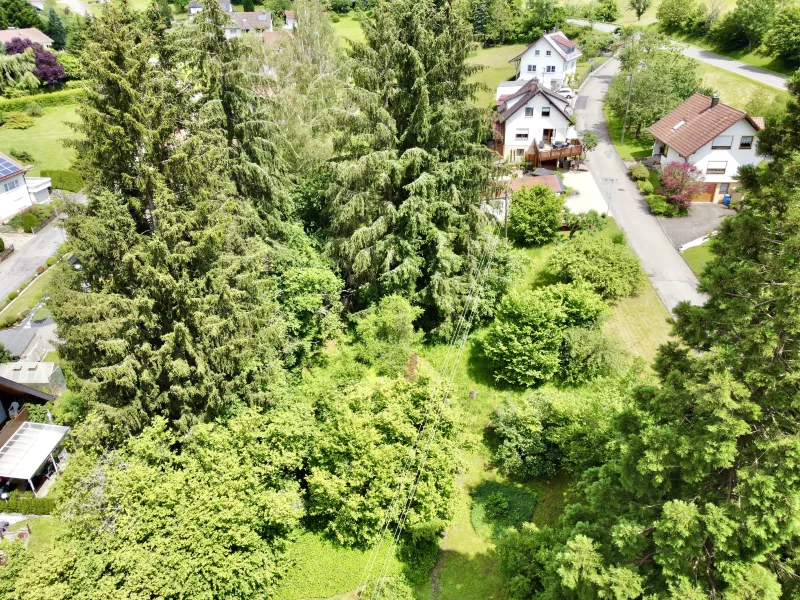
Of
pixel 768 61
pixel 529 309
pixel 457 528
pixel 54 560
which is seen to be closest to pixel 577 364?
pixel 529 309

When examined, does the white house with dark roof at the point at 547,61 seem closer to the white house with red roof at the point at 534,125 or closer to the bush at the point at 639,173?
the white house with red roof at the point at 534,125

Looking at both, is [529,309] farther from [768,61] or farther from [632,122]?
[768,61]

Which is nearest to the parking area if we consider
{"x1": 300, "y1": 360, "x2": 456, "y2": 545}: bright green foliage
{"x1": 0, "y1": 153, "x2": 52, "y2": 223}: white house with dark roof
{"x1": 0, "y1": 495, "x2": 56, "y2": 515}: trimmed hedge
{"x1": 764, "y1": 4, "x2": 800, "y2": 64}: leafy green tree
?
{"x1": 300, "y1": 360, "x2": 456, "y2": 545}: bright green foliage

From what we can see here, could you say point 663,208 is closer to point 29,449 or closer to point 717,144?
point 717,144

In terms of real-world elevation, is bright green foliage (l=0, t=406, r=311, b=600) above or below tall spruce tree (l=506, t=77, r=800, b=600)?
below

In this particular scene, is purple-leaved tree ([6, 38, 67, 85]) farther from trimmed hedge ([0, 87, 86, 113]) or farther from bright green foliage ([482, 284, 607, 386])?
bright green foliage ([482, 284, 607, 386])

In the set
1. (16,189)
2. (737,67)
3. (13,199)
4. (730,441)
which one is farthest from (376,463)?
(737,67)
